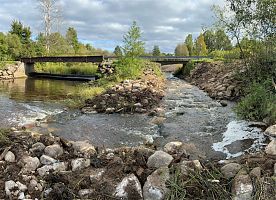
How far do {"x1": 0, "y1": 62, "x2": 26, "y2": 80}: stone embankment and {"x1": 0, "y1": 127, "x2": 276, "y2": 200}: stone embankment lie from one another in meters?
27.2

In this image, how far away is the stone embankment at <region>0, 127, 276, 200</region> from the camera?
4242mm

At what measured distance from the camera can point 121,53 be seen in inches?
763

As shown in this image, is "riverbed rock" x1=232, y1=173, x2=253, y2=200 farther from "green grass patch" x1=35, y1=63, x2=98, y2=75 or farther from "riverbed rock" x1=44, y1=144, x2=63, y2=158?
"green grass patch" x1=35, y1=63, x2=98, y2=75

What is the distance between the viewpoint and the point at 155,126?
9.30 metres

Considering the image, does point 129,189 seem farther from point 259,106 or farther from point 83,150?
point 259,106

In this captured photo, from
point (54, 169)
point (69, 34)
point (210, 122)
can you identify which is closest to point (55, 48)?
point (69, 34)

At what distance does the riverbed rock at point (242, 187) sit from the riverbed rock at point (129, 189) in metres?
1.30

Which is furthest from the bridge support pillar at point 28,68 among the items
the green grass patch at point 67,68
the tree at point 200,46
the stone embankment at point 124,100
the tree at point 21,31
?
the tree at point 200,46

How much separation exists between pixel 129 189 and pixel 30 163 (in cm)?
177

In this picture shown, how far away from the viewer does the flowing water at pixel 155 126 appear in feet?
24.2

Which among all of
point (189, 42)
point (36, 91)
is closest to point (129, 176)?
point (36, 91)

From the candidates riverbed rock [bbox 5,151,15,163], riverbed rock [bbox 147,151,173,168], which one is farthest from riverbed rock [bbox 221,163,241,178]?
riverbed rock [bbox 5,151,15,163]

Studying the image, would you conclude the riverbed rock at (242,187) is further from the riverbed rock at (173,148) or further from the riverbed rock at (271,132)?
the riverbed rock at (271,132)

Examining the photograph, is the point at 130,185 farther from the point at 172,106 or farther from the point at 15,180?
the point at 172,106
